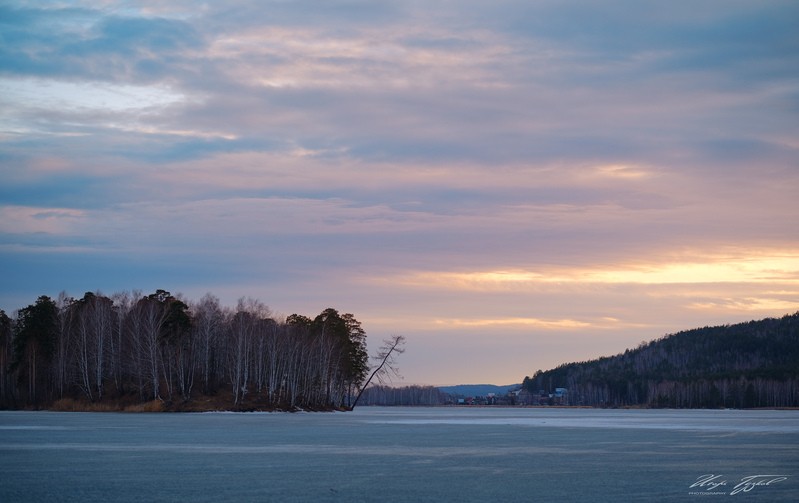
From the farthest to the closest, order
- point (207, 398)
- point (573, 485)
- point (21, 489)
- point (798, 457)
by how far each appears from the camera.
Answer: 1. point (207, 398)
2. point (798, 457)
3. point (573, 485)
4. point (21, 489)

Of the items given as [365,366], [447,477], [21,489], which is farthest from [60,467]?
[365,366]

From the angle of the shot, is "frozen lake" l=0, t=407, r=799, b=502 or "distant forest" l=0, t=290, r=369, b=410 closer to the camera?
"frozen lake" l=0, t=407, r=799, b=502

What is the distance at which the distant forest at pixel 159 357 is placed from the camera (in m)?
104

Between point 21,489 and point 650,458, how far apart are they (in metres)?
19.5

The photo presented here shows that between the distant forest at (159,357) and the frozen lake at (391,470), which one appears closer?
the frozen lake at (391,470)

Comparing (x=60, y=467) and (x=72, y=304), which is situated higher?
(x=72, y=304)

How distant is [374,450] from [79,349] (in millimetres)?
84548

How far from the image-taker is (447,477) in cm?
2373

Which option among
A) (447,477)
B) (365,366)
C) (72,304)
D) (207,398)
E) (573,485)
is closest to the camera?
(573,485)

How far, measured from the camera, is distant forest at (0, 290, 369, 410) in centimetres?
10362

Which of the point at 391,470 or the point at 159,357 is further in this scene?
the point at 159,357

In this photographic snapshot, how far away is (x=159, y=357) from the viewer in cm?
10194

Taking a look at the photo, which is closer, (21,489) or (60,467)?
(21,489)

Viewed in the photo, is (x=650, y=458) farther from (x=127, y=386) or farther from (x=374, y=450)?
(x=127, y=386)
